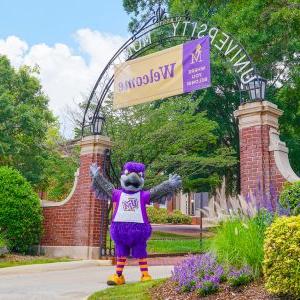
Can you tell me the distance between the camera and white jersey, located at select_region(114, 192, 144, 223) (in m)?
7.93

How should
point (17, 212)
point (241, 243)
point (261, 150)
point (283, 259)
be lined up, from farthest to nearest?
point (17, 212)
point (261, 150)
point (241, 243)
point (283, 259)

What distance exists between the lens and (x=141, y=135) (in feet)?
57.1

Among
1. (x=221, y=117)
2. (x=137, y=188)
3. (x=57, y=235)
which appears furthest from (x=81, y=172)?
(x=221, y=117)

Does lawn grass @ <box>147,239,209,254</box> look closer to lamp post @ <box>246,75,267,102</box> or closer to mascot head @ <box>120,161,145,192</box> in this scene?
lamp post @ <box>246,75,267,102</box>

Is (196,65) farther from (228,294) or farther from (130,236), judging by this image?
(228,294)

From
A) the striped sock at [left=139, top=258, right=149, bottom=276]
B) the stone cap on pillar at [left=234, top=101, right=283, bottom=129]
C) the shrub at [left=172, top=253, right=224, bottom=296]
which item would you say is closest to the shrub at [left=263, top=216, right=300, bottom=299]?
the shrub at [left=172, top=253, right=224, bottom=296]

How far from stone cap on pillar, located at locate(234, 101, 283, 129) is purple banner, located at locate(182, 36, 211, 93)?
1731 millimetres

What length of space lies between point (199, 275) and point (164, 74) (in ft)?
25.0

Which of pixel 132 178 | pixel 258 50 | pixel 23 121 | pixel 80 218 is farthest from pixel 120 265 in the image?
pixel 23 121

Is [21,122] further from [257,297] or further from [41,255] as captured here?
[257,297]

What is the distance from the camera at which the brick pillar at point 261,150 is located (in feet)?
32.1

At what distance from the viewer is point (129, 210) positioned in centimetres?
794

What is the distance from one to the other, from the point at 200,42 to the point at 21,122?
34.0ft

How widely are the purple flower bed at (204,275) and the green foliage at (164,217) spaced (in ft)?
90.9
